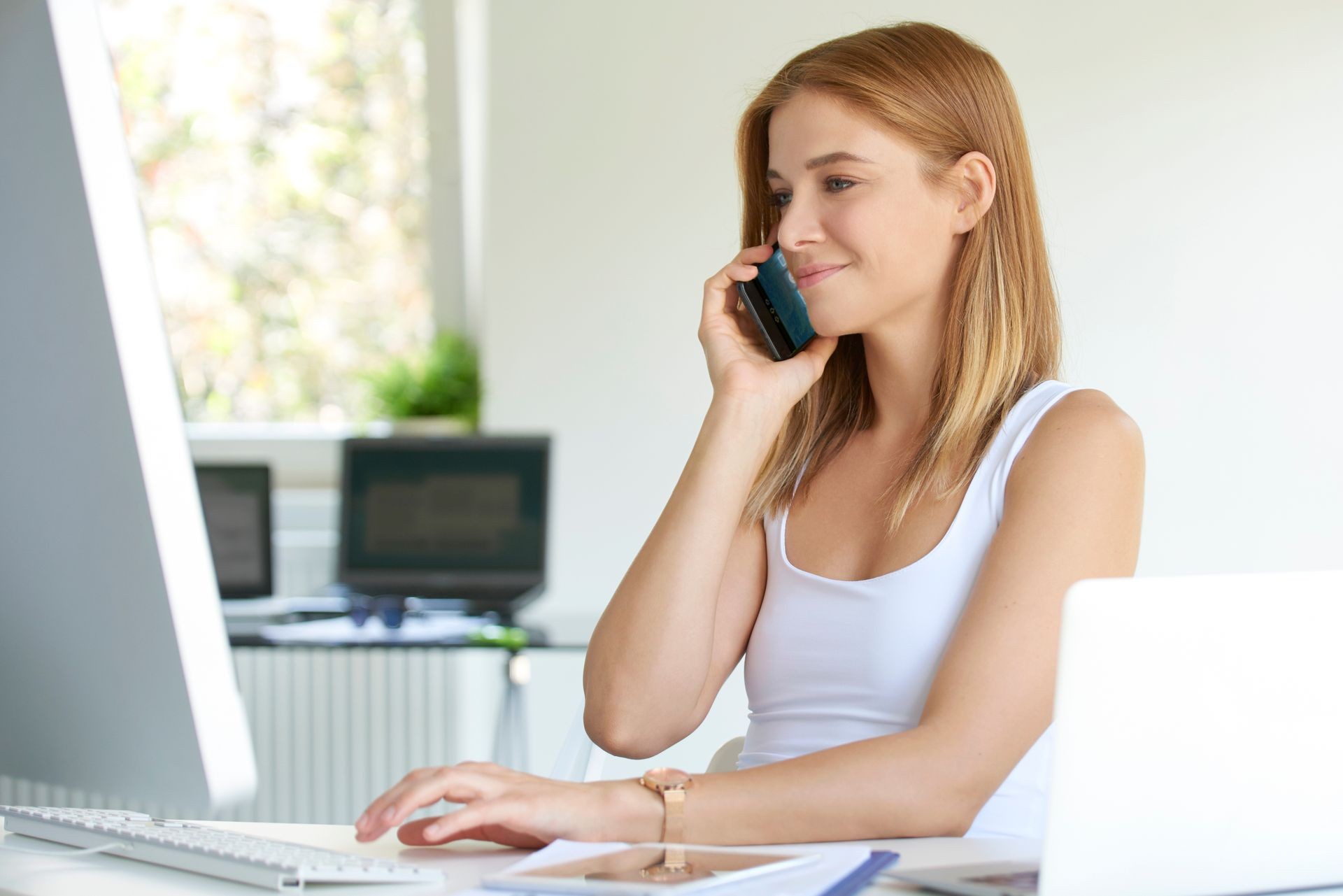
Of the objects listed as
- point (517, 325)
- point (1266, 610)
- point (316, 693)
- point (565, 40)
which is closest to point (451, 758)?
point (316, 693)

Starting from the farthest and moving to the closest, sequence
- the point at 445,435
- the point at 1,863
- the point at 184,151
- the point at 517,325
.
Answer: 1. the point at 184,151
2. the point at 517,325
3. the point at 445,435
4. the point at 1,863

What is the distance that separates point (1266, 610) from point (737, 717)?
112 inches

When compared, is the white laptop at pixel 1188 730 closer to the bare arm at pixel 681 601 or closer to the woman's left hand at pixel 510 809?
the woman's left hand at pixel 510 809

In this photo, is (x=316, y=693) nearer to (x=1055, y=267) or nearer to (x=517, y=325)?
(x=517, y=325)

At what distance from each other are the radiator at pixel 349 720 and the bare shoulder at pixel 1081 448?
8.26ft

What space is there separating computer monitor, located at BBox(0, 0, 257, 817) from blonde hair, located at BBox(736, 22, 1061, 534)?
96 centimetres

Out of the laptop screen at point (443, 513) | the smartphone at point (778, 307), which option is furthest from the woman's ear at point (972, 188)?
the laptop screen at point (443, 513)

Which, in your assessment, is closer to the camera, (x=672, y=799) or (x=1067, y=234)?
(x=672, y=799)

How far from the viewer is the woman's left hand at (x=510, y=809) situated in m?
0.99

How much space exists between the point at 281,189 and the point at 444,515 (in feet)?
4.88

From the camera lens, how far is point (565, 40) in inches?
143

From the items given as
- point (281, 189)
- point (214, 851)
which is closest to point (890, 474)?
point (214, 851)

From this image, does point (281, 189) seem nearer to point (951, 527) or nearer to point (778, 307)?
point (778, 307)

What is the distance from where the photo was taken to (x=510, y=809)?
3.29 feet
